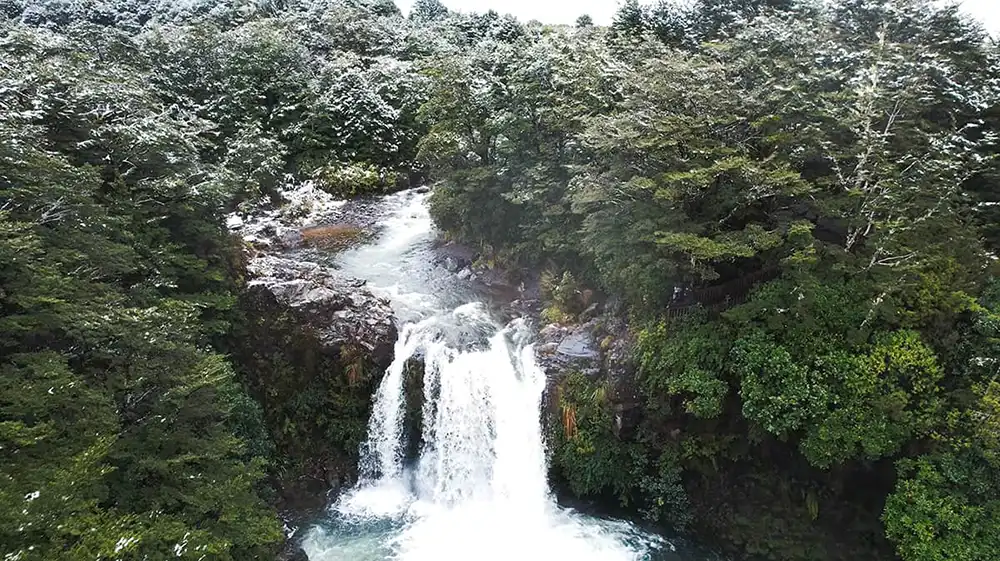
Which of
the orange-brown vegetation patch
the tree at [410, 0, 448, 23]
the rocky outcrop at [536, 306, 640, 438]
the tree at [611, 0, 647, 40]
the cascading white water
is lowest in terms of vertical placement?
the cascading white water

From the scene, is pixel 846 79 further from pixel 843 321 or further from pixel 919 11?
pixel 843 321

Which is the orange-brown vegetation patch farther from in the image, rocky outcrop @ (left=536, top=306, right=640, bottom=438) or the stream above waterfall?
rocky outcrop @ (left=536, top=306, right=640, bottom=438)

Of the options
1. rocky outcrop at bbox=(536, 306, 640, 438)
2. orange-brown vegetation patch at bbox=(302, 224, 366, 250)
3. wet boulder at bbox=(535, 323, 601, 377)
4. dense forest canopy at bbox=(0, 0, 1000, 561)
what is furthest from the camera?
orange-brown vegetation patch at bbox=(302, 224, 366, 250)

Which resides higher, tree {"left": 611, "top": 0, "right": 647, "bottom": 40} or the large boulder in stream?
tree {"left": 611, "top": 0, "right": 647, "bottom": 40}

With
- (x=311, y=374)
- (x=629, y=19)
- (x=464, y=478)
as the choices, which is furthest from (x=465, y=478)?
(x=629, y=19)

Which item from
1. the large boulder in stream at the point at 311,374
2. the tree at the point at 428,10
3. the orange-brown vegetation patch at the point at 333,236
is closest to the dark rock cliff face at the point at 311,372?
the large boulder in stream at the point at 311,374

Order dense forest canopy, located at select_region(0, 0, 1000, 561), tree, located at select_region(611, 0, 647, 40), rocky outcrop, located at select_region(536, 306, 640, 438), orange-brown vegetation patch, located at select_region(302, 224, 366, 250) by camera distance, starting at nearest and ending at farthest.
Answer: dense forest canopy, located at select_region(0, 0, 1000, 561) < rocky outcrop, located at select_region(536, 306, 640, 438) < tree, located at select_region(611, 0, 647, 40) < orange-brown vegetation patch, located at select_region(302, 224, 366, 250)

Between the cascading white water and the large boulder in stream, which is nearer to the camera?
the cascading white water

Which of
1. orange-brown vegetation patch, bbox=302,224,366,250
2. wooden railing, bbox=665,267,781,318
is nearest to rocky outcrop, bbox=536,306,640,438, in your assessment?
wooden railing, bbox=665,267,781,318

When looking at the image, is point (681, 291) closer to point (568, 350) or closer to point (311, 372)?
point (568, 350)
